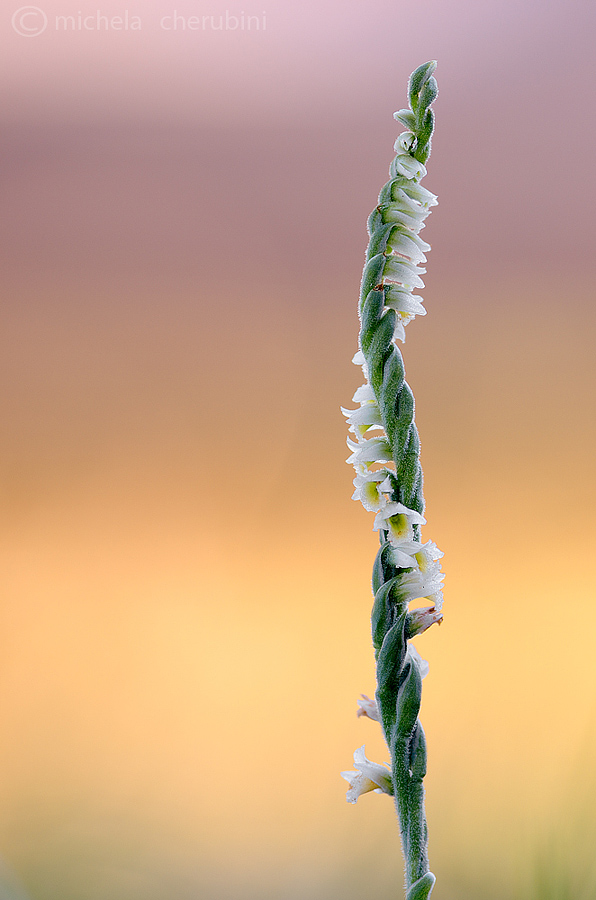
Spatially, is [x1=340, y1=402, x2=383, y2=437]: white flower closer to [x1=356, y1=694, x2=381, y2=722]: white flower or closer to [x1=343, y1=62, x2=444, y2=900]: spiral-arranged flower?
[x1=343, y1=62, x2=444, y2=900]: spiral-arranged flower

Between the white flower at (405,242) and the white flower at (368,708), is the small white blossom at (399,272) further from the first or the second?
the white flower at (368,708)

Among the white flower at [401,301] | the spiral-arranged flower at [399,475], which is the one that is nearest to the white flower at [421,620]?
the spiral-arranged flower at [399,475]

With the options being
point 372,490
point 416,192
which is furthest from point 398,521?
point 416,192

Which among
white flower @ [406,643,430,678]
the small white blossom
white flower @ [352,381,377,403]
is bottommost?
white flower @ [406,643,430,678]

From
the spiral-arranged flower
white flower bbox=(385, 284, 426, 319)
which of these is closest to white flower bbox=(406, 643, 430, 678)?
the spiral-arranged flower

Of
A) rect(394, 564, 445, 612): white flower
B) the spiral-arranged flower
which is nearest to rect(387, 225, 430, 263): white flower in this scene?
the spiral-arranged flower

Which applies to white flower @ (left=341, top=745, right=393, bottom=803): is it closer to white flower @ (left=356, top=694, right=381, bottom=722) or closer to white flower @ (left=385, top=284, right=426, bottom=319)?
white flower @ (left=356, top=694, right=381, bottom=722)

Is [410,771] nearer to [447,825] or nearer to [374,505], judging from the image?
[374,505]

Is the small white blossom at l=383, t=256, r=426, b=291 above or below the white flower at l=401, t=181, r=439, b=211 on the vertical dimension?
below
